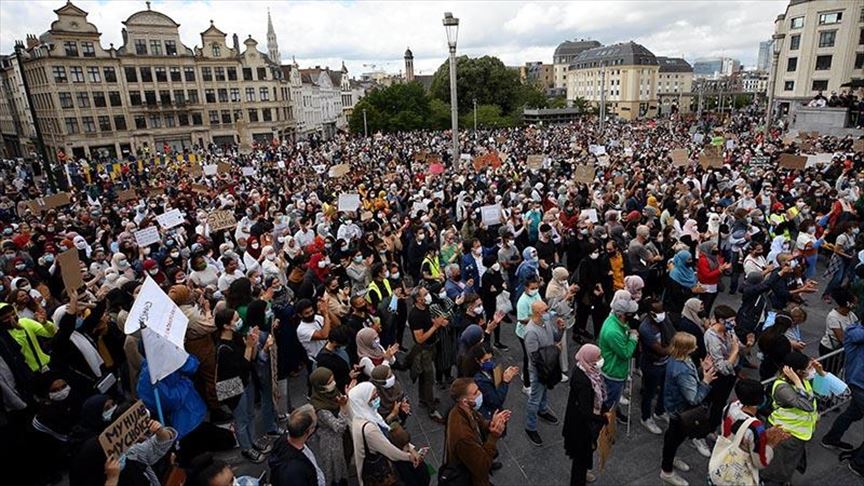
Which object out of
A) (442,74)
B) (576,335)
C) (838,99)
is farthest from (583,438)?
(442,74)

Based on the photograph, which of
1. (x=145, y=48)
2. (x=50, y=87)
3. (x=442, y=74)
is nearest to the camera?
(x=50, y=87)

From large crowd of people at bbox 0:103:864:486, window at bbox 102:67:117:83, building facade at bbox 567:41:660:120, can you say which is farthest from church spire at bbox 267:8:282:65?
large crowd of people at bbox 0:103:864:486

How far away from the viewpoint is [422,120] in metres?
64.6

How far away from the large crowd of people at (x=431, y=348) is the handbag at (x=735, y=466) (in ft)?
0.05

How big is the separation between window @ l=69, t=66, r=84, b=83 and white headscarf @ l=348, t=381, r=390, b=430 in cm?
6319

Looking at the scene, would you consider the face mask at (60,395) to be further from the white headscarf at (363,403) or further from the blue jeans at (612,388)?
the blue jeans at (612,388)

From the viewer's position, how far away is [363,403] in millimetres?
4387

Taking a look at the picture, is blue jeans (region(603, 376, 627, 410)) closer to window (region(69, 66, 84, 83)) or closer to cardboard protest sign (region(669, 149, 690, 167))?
cardboard protest sign (region(669, 149, 690, 167))

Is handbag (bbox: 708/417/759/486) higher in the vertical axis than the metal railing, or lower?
higher

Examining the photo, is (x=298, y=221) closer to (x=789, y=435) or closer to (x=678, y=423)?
(x=678, y=423)

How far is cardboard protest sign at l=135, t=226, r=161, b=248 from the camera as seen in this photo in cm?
1021

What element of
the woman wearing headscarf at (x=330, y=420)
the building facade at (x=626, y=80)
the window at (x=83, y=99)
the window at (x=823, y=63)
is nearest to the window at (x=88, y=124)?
the window at (x=83, y=99)

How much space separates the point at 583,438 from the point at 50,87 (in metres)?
64.7

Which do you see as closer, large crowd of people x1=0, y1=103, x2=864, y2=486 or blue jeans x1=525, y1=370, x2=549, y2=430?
large crowd of people x1=0, y1=103, x2=864, y2=486
